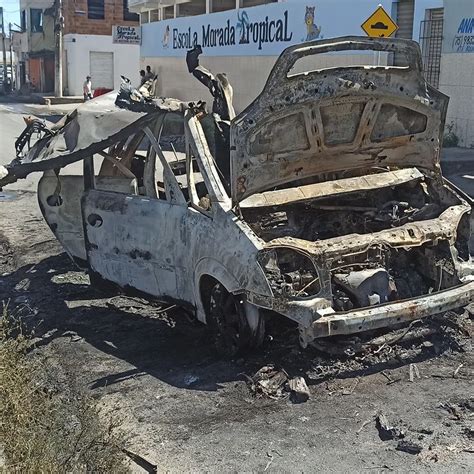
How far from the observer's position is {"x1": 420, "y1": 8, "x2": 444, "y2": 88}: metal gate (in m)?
15.4

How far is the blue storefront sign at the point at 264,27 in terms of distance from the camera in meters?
17.8

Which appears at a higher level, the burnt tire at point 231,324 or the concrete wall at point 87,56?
the concrete wall at point 87,56

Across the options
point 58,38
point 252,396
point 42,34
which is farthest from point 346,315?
point 42,34

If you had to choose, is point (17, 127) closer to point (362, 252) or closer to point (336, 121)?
point (336, 121)

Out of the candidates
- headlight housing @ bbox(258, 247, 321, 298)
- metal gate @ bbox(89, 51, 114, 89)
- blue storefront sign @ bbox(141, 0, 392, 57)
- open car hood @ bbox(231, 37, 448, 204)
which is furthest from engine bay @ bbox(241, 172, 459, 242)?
metal gate @ bbox(89, 51, 114, 89)

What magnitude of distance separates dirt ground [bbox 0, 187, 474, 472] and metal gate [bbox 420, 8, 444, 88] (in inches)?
421

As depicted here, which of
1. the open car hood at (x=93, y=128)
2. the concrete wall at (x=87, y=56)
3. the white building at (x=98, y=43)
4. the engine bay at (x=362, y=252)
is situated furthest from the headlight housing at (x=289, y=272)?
the concrete wall at (x=87, y=56)

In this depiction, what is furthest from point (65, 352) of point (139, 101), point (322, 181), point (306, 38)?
point (306, 38)

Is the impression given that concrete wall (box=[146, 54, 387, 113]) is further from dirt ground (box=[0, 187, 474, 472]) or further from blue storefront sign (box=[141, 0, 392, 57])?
dirt ground (box=[0, 187, 474, 472])

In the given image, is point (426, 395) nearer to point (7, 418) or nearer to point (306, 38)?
point (7, 418)

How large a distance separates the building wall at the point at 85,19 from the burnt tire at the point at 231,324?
41.8 m

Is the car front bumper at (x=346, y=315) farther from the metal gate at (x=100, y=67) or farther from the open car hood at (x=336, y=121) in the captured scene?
the metal gate at (x=100, y=67)

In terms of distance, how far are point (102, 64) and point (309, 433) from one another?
42475mm

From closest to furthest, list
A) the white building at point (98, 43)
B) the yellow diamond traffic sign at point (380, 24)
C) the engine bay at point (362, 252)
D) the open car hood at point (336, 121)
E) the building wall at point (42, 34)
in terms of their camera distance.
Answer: the engine bay at point (362, 252) → the open car hood at point (336, 121) → the yellow diamond traffic sign at point (380, 24) → the white building at point (98, 43) → the building wall at point (42, 34)
